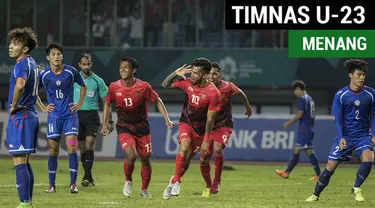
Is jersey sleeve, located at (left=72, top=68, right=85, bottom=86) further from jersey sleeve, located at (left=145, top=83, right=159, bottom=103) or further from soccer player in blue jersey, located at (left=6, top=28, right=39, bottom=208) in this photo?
soccer player in blue jersey, located at (left=6, top=28, right=39, bottom=208)

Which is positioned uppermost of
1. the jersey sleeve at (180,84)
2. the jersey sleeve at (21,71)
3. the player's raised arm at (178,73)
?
the jersey sleeve at (21,71)

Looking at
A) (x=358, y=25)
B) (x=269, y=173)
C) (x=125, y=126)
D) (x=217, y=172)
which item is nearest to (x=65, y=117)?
(x=125, y=126)

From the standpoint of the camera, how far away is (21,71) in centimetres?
1152

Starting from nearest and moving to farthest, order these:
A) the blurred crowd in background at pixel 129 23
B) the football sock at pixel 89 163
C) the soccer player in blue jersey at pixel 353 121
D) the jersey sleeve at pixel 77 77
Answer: the soccer player in blue jersey at pixel 353 121 → the jersey sleeve at pixel 77 77 → the football sock at pixel 89 163 → the blurred crowd in background at pixel 129 23

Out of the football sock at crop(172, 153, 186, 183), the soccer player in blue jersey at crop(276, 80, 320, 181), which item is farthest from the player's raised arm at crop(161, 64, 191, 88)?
the soccer player in blue jersey at crop(276, 80, 320, 181)

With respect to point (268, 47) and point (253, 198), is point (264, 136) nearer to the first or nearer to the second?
point (268, 47)

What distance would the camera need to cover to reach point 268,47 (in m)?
39.2

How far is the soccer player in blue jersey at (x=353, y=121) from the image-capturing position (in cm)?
1439

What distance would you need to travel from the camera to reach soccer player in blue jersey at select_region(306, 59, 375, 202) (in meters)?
14.4

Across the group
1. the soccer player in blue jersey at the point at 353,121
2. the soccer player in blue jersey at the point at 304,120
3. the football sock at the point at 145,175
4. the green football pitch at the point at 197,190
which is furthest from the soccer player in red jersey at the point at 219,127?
the soccer player in blue jersey at the point at 304,120

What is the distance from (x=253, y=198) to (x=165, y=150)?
13.6 metres

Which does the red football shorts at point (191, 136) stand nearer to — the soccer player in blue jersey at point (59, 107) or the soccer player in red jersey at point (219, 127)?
the soccer player in red jersey at point (219, 127)

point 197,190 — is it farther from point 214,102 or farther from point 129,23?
point 129,23

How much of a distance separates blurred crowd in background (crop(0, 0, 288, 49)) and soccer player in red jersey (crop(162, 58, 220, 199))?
2440cm
